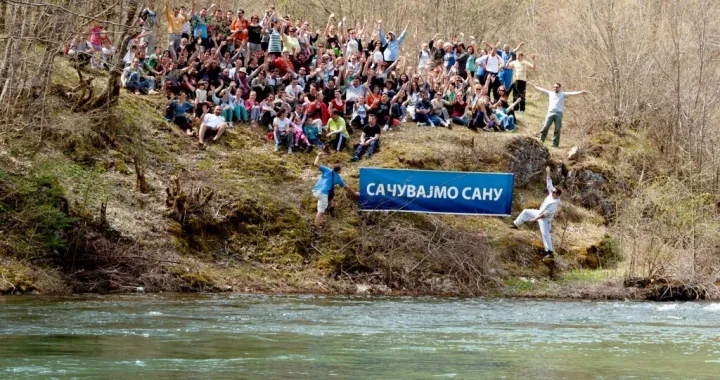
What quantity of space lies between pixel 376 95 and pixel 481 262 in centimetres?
666

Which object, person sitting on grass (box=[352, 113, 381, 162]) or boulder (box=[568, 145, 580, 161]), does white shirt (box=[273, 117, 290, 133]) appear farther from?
boulder (box=[568, 145, 580, 161])

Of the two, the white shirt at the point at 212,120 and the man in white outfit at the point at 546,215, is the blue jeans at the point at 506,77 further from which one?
the white shirt at the point at 212,120

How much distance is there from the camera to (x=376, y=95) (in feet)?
104

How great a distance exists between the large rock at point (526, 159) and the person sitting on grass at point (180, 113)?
8933mm

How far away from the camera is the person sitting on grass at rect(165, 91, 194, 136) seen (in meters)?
29.5

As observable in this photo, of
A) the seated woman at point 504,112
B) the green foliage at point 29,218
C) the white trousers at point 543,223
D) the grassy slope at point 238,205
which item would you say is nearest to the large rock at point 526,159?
the grassy slope at point 238,205

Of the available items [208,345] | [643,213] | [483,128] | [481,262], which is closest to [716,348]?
[208,345]

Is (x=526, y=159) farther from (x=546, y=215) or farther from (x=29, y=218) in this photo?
(x=29, y=218)

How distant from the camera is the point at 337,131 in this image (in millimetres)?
30453

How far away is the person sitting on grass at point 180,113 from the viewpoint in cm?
2952

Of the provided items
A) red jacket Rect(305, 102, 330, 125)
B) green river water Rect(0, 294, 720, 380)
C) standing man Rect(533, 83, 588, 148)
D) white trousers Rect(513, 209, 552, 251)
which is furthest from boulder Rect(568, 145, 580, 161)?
green river water Rect(0, 294, 720, 380)

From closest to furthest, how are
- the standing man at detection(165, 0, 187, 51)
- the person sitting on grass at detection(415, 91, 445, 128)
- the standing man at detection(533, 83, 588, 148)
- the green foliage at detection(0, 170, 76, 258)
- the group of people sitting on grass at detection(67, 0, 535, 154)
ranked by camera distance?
1. the green foliage at detection(0, 170, 76, 258)
2. the group of people sitting on grass at detection(67, 0, 535, 154)
3. the standing man at detection(165, 0, 187, 51)
4. the person sitting on grass at detection(415, 91, 445, 128)
5. the standing man at detection(533, 83, 588, 148)

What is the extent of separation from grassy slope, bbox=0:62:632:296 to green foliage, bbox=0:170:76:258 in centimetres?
52

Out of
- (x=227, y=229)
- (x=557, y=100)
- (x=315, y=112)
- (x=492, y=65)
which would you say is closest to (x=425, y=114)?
(x=492, y=65)
